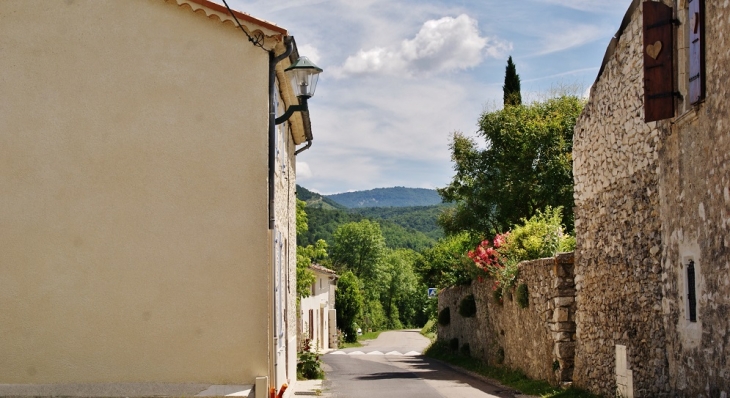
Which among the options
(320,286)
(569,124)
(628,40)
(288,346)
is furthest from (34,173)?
(320,286)

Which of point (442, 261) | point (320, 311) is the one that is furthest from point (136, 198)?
point (320, 311)

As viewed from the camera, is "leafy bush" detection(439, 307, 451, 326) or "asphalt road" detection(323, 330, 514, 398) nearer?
"asphalt road" detection(323, 330, 514, 398)

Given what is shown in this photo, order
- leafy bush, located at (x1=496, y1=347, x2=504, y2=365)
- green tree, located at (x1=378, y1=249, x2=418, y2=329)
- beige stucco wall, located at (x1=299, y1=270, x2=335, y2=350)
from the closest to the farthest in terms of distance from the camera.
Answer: leafy bush, located at (x1=496, y1=347, x2=504, y2=365)
beige stucco wall, located at (x1=299, y1=270, x2=335, y2=350)
green tree, located at (x1=378, y1=249, x2=418, y2=329)

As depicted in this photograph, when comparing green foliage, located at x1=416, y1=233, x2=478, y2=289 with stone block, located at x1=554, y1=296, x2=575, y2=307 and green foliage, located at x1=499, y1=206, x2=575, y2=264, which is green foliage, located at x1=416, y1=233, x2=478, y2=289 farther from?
stone block, located at x1=554, y1=296, x2=575, y2=307

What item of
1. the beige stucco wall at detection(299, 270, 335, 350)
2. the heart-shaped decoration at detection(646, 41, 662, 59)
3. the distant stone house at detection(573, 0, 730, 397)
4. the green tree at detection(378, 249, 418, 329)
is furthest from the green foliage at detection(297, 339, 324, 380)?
the green tree at detection(378, 249, 418, 329)

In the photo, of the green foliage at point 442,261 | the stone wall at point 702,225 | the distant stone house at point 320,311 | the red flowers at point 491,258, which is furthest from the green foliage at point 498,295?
the distant stone house at point 320,311

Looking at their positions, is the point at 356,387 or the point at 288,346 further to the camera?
the point at 356,387

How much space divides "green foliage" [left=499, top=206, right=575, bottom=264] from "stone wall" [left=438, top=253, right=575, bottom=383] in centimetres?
99

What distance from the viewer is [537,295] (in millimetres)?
18469

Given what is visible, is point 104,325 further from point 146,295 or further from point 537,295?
point 537,295

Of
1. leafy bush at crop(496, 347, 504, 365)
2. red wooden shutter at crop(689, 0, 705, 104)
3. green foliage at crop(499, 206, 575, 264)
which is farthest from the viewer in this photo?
leafy bush at crop(496, 347, 504, 365)

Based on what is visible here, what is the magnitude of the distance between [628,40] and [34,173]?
9.36m

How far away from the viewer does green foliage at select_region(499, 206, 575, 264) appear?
2061cm

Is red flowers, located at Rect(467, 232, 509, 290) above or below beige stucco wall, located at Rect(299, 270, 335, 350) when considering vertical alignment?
above
